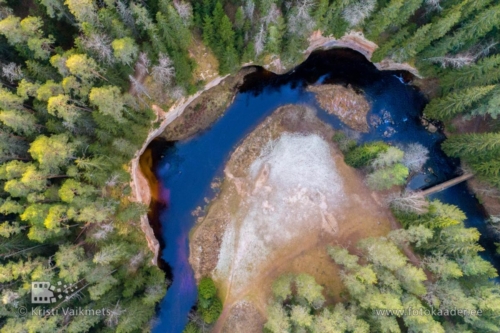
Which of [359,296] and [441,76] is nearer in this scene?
[359,296]

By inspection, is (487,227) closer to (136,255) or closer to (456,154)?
(456,154)

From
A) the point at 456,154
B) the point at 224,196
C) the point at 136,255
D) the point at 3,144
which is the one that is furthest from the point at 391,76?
the point at 3,144

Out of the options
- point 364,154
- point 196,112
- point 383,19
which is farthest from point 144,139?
point 383,19

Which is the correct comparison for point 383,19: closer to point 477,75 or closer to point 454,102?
point 477,75

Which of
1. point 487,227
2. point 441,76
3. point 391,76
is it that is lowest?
point 487,227

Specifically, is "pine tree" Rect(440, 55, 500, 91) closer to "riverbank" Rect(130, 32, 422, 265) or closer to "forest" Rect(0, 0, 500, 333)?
"forest" Rect(0, 0, 500, 333)

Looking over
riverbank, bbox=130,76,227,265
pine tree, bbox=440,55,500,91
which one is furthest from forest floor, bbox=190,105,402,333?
pine tree, bbox=440,55,500,91
